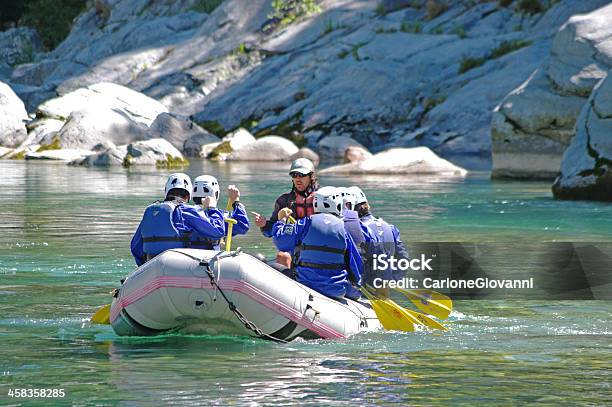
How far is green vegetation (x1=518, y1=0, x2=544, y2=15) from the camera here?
5578 cm

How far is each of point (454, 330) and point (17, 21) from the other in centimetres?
8468

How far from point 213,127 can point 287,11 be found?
11.2 meters

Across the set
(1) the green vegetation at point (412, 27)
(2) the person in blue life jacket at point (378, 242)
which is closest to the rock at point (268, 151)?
(1) the green vegetation at point (412, 27)

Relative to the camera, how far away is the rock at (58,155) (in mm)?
49469

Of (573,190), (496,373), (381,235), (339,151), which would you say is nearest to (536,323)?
(381,235)

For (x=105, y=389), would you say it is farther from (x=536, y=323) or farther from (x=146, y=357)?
(x=536, y=323)

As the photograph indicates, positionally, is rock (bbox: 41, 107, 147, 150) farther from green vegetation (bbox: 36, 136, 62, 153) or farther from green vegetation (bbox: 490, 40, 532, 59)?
green vegetation (bbox: 490, 40, 532, 59)

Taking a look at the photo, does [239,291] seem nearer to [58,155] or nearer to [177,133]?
[58,155]

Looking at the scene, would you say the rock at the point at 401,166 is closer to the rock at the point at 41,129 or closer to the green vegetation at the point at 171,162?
the green vegetation at the point at 171,162

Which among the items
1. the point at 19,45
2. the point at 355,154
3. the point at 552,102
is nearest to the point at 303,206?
the point at 552,102

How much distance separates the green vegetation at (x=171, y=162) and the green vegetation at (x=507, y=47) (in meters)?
14.5

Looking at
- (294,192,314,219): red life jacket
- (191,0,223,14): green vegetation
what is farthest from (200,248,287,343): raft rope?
(191,0,223,14): green vegetation

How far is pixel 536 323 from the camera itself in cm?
1341

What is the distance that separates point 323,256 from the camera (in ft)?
40.7
